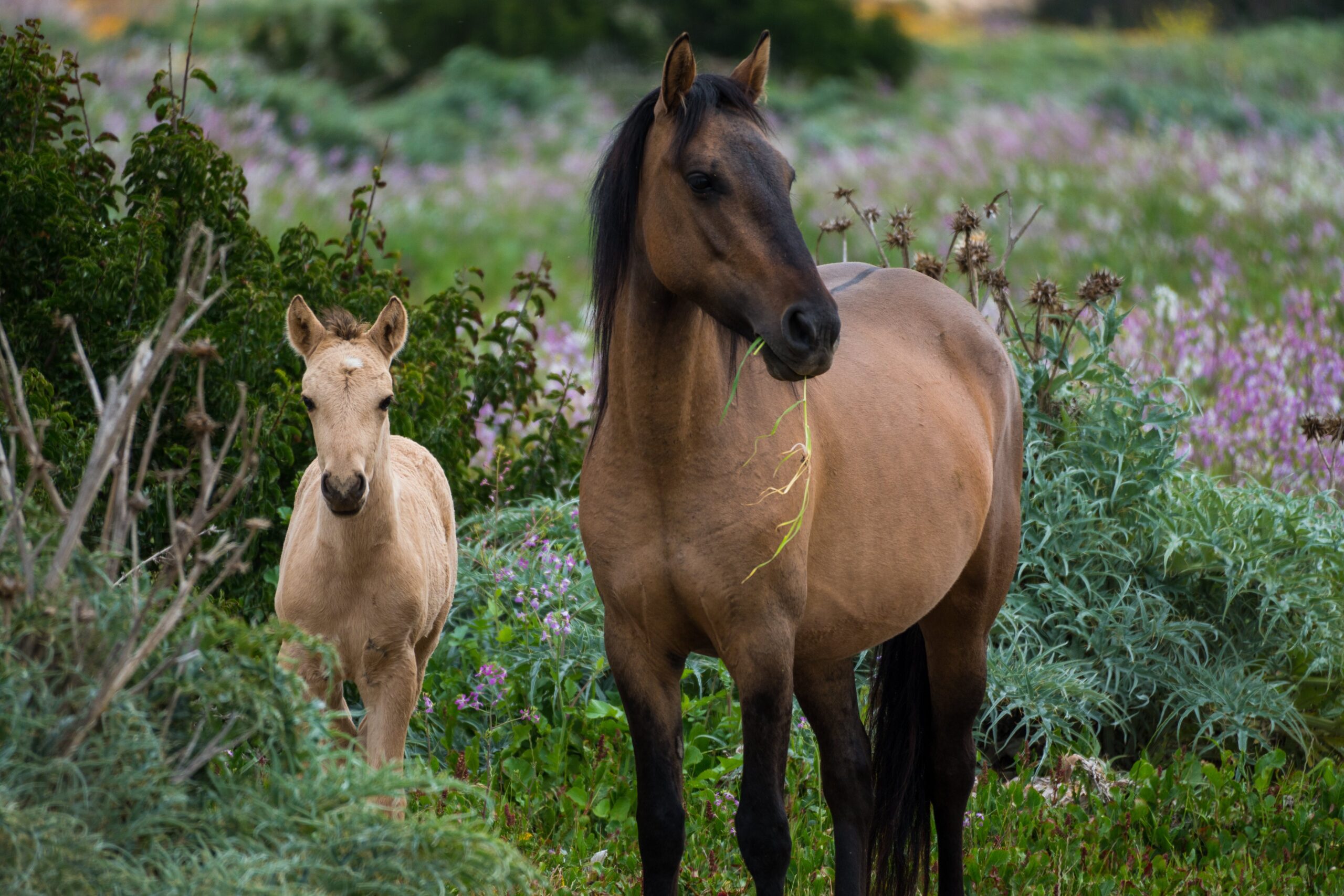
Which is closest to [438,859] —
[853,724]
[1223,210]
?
[853,724]

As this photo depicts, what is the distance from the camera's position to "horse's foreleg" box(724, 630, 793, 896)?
123 inches

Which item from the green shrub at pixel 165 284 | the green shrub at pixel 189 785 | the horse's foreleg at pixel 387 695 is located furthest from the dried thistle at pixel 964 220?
the green shrub at pixel 189 785

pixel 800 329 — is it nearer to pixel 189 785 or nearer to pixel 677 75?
pixel 677 75

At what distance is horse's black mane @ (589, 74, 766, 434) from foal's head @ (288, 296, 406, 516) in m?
0.60

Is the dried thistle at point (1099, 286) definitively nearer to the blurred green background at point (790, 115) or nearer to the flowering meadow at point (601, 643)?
the flowering meadow at point (601, 643)

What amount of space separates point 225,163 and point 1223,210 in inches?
453

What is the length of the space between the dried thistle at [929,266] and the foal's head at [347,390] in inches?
96.9

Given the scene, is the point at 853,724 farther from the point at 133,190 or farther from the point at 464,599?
the point at 133,190

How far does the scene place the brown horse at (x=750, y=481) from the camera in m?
2.96

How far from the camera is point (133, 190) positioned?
16.7 feet

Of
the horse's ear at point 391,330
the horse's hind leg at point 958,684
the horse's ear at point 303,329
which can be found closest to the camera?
the horse's ear at point 303,329

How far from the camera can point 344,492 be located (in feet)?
10.5

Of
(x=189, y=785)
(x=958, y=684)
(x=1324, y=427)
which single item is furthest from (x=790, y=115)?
(x=189, y=785)

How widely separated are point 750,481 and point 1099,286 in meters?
2.46
